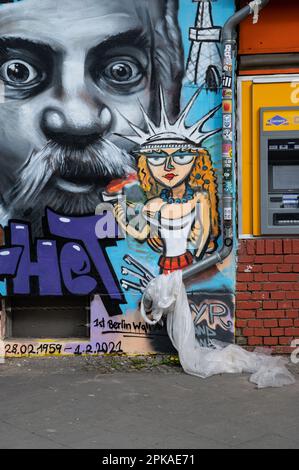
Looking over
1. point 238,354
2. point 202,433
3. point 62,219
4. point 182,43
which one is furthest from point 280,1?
point 202,433

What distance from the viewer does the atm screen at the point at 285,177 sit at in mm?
6359

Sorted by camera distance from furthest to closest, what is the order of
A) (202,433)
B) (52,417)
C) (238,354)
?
(238,354), (52,417), (202,433)

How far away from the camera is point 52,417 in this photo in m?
4.92

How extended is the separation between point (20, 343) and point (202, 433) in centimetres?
265

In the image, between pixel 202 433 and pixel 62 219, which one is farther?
pixel 62 219

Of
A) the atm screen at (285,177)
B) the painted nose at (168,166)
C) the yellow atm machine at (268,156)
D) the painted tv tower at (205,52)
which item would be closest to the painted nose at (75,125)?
the painted nose at (168,166)

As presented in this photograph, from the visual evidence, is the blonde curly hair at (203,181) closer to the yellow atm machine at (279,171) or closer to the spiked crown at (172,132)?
the spiked crown at (172,132)

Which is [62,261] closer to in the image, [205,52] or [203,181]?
[203,181]

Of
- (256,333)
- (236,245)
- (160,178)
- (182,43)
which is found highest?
(182,43)

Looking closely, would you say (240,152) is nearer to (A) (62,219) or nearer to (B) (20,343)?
(A) (62,219)

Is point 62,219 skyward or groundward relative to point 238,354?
skyward

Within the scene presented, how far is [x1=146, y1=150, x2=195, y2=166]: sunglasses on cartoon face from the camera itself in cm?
645

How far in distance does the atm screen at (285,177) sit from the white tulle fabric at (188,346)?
1.30 metres

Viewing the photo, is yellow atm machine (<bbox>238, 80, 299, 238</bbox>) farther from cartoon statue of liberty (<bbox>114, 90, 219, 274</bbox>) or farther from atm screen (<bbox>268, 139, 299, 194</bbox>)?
cartoon statue of liberty (<bbox>114, 90, 219, 274</bbox>)
